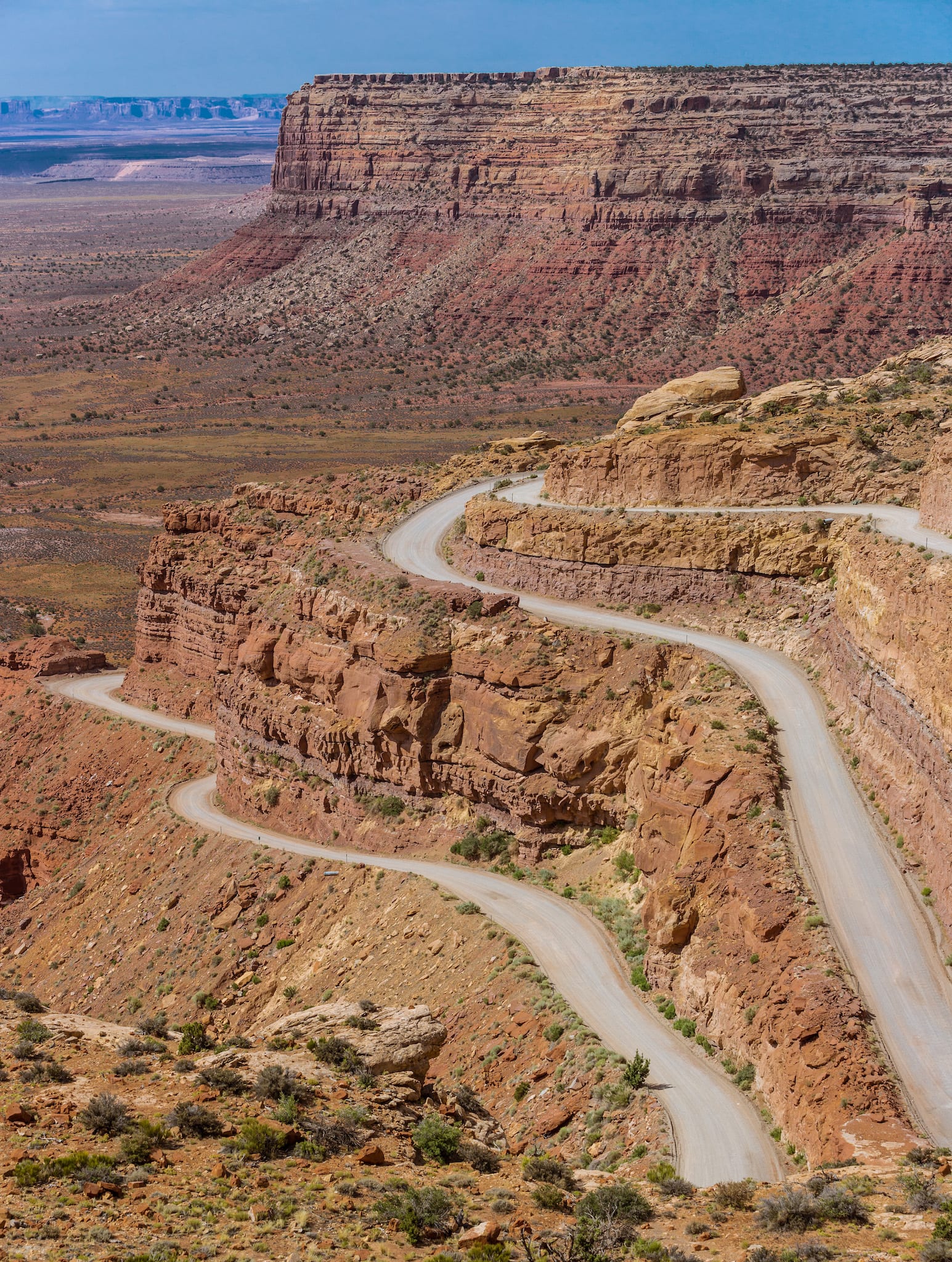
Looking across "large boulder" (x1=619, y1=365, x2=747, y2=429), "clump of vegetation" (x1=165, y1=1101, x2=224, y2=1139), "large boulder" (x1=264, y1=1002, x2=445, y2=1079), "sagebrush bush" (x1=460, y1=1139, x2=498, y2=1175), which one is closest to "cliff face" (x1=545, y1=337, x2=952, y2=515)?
"large boulder" (x1=619, y1=365, x2=747, y2=429)

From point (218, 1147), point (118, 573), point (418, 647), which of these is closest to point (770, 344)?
point (118, 573)

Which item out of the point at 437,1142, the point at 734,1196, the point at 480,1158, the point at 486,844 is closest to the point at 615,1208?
the point at 734,1196

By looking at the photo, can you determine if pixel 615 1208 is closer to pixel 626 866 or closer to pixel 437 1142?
pixel 437 1142

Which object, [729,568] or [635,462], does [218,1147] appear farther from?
[635,462]

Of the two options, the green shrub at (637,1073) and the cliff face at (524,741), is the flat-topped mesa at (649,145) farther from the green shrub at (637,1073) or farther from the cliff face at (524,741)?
the green shrub at (637,1073)

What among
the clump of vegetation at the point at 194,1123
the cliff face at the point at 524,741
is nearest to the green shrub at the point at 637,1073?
the cliff face at the point at 524,741

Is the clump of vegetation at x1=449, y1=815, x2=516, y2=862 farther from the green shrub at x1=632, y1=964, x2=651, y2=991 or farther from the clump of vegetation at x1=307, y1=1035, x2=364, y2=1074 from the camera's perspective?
the clump of vegetation at x1=307, y1=1035, x2=364, y2=1074
